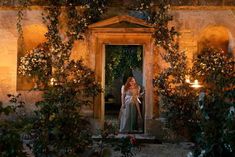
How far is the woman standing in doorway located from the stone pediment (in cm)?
193

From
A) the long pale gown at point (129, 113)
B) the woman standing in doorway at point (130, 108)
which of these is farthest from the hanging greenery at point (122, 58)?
the long pale gown at point (129, 113)

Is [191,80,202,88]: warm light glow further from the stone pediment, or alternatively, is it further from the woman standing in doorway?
the woman standing in doorway

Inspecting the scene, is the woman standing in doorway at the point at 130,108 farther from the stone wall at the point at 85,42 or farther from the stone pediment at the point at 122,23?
the stone pediment at the point at 122,23

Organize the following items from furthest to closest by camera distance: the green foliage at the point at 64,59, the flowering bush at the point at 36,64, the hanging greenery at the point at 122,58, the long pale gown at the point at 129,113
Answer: the hanging greenery at the point at 122,58, the long pale gown at the point at 129,113, the flowering bush at the point at 36,64, the green foliage at the point at 64,59

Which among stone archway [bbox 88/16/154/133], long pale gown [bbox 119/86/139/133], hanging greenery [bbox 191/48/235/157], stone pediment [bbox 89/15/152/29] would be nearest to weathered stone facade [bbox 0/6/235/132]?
stone archway [bbox 88/16/154/133]

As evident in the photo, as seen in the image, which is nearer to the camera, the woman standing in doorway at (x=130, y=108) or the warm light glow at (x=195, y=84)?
the warm light glow at (x=195, y=84)

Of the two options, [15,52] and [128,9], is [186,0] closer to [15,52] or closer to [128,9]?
[128,9]

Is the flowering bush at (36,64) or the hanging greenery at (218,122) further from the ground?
the flowering bush at (36,64)

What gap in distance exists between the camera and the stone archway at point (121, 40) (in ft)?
38.8

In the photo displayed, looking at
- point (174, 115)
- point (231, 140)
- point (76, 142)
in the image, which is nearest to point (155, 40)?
point (174, 115)

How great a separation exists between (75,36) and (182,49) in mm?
2829

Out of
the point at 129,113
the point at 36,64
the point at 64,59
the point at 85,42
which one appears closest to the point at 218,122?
the point at 64,59

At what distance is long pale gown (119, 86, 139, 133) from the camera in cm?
1293

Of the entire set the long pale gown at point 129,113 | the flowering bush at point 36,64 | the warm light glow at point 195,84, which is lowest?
the long pale gown at point 129,113
